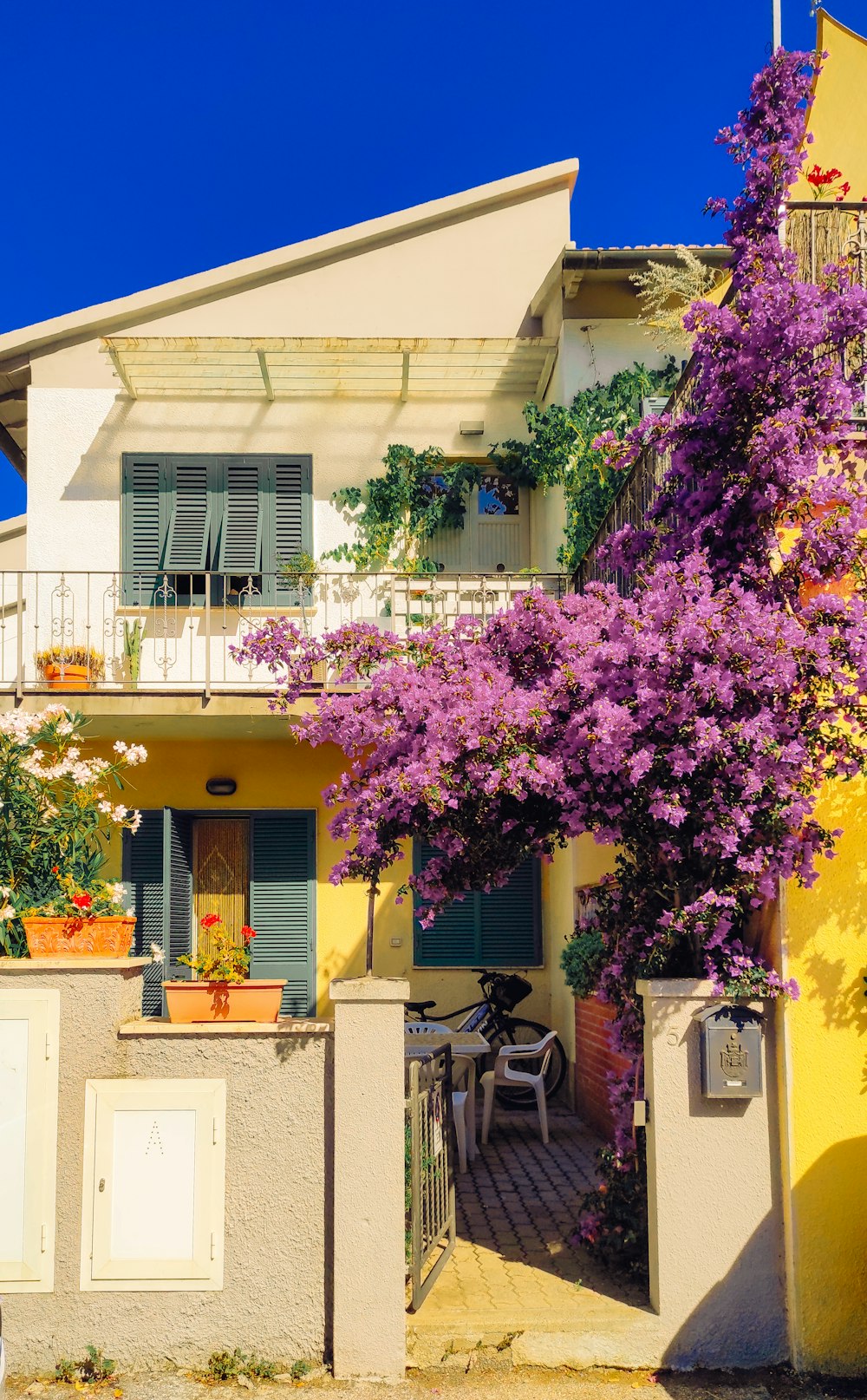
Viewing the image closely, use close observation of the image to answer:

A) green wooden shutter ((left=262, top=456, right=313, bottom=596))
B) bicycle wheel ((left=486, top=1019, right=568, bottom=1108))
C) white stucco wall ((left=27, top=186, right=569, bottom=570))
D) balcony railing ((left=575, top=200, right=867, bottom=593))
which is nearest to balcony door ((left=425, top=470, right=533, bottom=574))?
white stucco wall ((left=27, top=186, right=569, bottom=570))

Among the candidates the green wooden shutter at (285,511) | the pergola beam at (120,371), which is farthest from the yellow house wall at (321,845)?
the pergola beam at (120,371)

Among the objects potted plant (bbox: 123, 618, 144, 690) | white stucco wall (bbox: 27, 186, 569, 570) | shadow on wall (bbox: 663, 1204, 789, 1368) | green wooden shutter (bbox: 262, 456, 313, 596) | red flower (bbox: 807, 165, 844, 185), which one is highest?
white stucco wall (bbox: 27, 186, 569, 570)

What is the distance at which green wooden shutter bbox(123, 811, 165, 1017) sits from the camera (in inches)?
445

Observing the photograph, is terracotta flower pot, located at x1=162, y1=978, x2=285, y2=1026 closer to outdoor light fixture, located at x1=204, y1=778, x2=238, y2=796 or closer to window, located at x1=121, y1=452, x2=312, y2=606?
outdoor light fixture, located at x1=204, y1=778, x2=238, y2=796

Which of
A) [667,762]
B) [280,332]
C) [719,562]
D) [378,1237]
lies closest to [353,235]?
[280,332]

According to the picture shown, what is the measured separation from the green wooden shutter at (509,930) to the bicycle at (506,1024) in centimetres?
31

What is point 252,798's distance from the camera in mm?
11750

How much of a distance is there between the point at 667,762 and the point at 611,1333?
2362 millimetres

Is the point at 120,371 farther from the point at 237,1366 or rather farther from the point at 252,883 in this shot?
the point at 237,1366

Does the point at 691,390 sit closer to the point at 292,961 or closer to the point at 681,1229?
the point at 681,1229

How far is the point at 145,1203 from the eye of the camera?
203 inches

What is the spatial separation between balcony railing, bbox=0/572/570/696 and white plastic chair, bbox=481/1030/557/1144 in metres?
3.59

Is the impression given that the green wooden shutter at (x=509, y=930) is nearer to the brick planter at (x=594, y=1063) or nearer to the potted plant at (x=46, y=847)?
the brick planter at (x=594, y=1063)

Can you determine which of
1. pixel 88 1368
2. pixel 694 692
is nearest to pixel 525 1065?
pixel 88 1368
